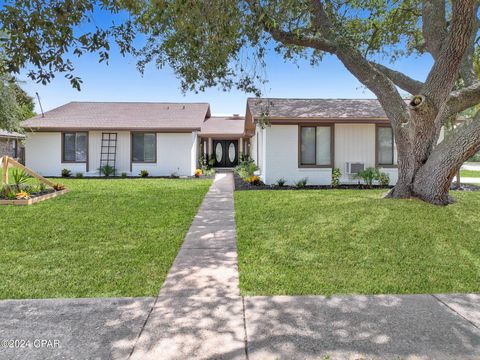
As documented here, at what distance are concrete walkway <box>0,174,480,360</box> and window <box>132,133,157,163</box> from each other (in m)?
15.3

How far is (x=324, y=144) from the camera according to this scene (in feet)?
46.8

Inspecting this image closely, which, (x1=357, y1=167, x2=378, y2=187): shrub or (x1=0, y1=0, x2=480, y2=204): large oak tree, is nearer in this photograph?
(x1=0, y1=0, x2=480, y2=204): large oak tree

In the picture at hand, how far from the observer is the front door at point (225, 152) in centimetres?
2595

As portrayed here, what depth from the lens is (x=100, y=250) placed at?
5402 millimetres

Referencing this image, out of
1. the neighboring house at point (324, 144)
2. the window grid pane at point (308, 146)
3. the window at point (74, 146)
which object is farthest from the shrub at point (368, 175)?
the window at point (74, 146)

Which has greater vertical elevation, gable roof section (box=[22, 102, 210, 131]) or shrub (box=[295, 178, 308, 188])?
gable roof section (box=[22, 102, 210, 131])

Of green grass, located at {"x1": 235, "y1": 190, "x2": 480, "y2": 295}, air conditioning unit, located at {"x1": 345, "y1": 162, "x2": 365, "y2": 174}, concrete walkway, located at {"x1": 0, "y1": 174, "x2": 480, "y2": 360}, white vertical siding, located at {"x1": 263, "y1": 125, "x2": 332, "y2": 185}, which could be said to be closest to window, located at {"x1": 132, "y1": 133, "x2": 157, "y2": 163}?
white vertical siding, located at {"x1": 263, "y1": 125, "x2": 332, "y2": 185}

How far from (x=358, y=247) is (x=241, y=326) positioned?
3.14 meters

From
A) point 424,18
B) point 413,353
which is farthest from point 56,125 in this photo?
point 413,353

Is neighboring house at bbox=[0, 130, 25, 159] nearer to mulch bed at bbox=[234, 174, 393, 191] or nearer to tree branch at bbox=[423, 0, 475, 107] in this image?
mulch bed at bbox=[234, 174, 393, 191]

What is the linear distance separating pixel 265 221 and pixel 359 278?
131 inches

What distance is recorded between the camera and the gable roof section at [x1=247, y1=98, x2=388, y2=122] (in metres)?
13.7

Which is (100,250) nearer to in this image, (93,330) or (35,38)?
(93,330)

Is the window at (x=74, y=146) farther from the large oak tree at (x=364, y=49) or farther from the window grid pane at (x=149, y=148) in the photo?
the large oak tree at (x=364, y=49)
